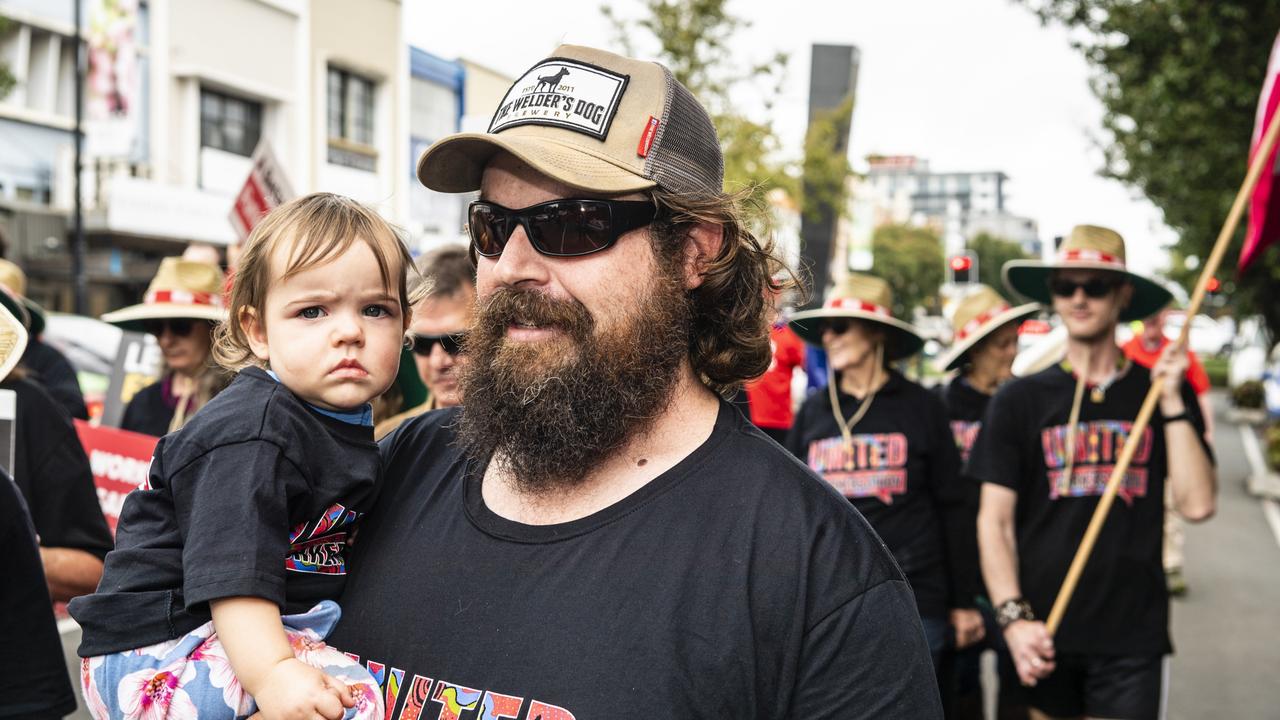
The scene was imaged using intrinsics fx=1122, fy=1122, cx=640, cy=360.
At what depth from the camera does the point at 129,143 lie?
Answer: 2741 centimetres

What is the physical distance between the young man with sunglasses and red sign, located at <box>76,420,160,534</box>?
273 centimetres

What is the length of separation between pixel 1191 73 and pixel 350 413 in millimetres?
13545

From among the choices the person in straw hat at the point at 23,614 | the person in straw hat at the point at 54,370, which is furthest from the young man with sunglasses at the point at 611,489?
the person in straw hat at the point at 54,370

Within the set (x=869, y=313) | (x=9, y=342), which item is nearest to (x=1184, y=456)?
(x=869, y=313)

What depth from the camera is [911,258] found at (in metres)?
75.7

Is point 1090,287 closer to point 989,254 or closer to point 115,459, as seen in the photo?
point 115,459

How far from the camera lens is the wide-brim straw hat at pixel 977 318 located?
6582 mm

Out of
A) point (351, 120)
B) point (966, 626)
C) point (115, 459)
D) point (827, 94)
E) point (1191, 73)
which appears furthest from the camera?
point (351, 120)

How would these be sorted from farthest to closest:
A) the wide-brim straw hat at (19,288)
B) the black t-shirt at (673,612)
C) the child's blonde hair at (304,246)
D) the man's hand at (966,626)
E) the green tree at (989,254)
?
the green tree at (989,254) < the wide-brim straw hat at (19,288) < the man's hand at (966,626) < the child's blonde hair at (304,246) < the black t-shirt at (673,612)

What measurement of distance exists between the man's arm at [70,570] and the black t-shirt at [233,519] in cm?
122

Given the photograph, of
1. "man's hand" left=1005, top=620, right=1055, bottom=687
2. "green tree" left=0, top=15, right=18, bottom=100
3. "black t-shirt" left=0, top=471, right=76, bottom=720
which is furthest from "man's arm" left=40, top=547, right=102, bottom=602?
"green tree" left=0, top=15, right=18, bottom=100

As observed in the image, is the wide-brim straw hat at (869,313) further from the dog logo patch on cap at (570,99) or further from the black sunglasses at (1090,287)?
the dog logo patch on cap at (570,99)

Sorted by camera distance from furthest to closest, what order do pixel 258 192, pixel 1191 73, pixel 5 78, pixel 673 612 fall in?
pixel 5 78, pixel 1191 73, pixel 258 192, pixel 673 612

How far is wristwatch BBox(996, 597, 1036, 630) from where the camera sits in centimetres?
441
